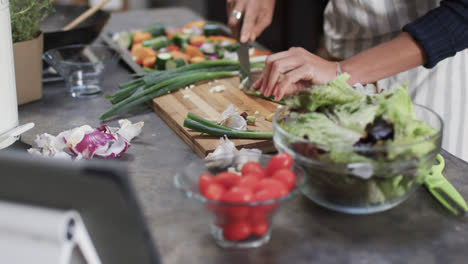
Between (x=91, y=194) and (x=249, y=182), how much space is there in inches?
11.2

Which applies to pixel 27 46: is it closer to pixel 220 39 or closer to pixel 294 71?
pixel 294 71

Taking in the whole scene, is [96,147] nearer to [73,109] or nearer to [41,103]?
[73,109]

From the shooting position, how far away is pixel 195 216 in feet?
3.40

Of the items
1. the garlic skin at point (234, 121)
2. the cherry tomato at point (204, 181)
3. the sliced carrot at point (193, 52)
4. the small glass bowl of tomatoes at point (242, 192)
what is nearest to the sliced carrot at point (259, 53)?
the sliced carrot at point (193, 52)

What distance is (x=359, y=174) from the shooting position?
940 mm

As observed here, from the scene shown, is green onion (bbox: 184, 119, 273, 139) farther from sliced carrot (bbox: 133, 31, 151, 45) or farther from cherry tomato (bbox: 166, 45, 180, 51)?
sliced carrot (bbox: 133, 31, 151, 45)

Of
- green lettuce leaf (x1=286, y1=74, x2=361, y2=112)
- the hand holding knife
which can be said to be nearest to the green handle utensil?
green lettuce leaf (x1=286, y1=74, x2=361, y2=112)

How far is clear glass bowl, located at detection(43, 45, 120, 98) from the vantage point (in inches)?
69.7

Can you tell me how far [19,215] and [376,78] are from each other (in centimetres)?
115

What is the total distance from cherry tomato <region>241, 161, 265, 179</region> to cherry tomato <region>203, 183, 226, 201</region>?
89 mm

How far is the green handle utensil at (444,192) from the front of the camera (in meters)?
1.06

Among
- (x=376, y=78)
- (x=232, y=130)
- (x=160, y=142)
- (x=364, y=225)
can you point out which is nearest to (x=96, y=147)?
(x=160, y=142)

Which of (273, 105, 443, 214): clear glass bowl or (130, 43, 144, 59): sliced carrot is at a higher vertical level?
(273, 105, 443, 214): clear glass bowl

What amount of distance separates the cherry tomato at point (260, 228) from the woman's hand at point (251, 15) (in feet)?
3.45
